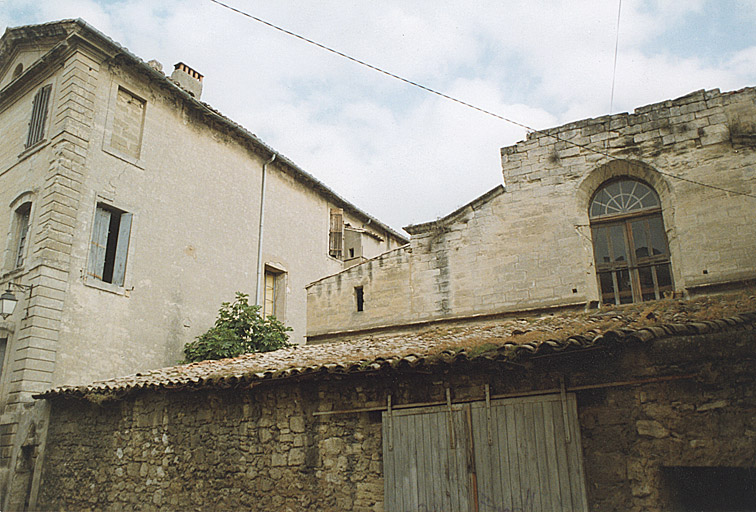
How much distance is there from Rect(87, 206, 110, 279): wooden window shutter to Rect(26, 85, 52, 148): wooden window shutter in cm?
253

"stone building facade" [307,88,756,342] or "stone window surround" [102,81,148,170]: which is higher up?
"stone window surround" [102,81,148,170]

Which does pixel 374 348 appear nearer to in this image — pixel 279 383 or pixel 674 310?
pixel 279 383

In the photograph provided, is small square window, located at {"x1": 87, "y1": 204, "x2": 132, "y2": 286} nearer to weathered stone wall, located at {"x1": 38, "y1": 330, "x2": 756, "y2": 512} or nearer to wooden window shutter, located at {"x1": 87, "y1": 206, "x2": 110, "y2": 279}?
A: wooden window shutter, located at {"x1": 87, "y1": 206, "x2": 110, "y2": 279}

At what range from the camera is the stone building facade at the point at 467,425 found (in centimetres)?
566

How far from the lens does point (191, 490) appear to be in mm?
8477

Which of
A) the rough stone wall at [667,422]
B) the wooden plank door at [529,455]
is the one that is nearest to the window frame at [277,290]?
the wooden plank door at [529,455]

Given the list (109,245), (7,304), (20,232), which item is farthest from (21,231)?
(7,304)

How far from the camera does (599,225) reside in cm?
1062

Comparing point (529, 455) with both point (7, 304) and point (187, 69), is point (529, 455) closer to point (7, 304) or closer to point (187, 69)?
point (7, 304)

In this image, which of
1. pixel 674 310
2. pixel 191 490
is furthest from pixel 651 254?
pixel 191 490

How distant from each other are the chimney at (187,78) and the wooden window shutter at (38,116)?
3.38 meters

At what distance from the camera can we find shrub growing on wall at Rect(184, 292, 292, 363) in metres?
13.7

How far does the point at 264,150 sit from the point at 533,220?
985cm

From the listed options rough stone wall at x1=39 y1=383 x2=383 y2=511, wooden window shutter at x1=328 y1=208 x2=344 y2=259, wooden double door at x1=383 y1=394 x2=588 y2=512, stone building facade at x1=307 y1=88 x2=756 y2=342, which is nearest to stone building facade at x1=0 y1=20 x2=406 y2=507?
rough stone wall at x1=39 y1=383 x2=383 y2=511
